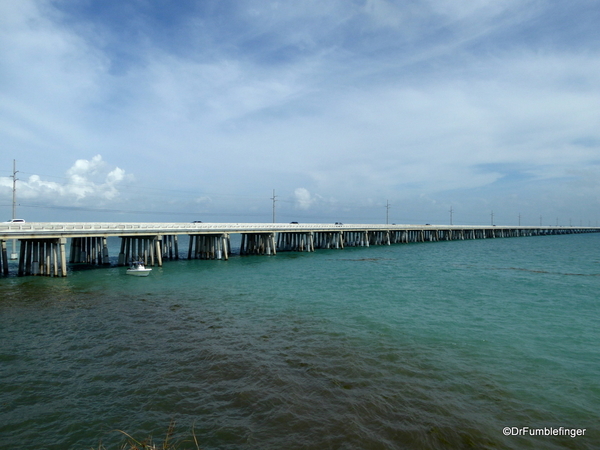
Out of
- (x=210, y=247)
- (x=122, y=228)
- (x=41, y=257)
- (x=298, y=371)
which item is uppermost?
(x=122, y=228)

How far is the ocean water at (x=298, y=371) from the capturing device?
8336mm

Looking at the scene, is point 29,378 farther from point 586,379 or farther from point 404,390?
point 586,379

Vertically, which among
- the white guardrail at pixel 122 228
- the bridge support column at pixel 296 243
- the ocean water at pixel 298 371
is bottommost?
the ocean water at pixel 298 371

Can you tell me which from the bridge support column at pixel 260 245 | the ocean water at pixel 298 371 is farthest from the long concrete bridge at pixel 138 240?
the ocean water at pixel 298 371

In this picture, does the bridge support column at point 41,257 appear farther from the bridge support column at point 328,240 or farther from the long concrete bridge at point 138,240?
the bridge support column at point 328,240

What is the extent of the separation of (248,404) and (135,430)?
2670 mm

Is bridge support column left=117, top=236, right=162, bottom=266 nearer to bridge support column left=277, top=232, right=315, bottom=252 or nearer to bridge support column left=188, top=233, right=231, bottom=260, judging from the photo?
bridge support column left=188, top=233, right=231, bottom=260

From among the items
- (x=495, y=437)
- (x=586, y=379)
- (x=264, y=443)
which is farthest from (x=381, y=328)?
(x=264, y=443)

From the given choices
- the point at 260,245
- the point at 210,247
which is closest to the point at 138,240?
the point at 210,247

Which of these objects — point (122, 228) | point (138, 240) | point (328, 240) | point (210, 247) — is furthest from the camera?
point (328, 240)

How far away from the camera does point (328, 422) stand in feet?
28.3

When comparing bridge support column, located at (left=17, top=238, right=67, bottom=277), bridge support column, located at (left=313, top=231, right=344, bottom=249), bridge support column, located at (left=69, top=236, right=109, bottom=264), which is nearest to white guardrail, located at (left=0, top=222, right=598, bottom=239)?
bridge support column, located at (left=17, top=238, right=67, bottom=277)

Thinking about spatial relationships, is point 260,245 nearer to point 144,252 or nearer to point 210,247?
point 210,247

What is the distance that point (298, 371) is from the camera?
11539 mm
